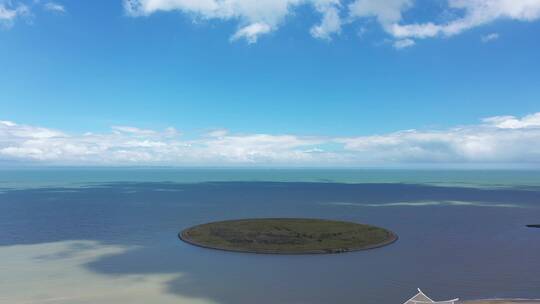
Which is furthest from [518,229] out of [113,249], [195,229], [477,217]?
[113,249]

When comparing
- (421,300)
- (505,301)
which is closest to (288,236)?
(421,300)

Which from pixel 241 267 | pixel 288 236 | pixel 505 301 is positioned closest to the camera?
pixel 505 301

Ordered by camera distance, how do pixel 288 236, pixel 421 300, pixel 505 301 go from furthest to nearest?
pixel 288 236
pixel 505 301
pixel 421 300

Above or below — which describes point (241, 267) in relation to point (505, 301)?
below

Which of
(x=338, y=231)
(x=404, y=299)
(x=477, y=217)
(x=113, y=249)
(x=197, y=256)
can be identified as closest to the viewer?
(x=404, y=299)

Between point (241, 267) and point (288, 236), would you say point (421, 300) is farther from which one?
point (288, 236)

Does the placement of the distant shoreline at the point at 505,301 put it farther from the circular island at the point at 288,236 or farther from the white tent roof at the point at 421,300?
the circular island at the point at 288,236

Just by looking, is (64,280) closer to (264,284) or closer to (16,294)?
(16,294)

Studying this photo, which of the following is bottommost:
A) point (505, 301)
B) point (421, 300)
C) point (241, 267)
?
point (241, 267)
